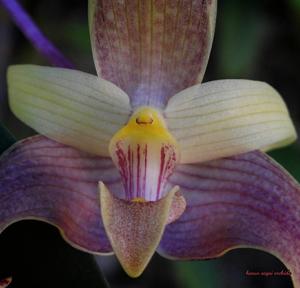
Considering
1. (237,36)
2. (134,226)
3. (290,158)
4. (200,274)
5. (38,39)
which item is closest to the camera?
(134,226)

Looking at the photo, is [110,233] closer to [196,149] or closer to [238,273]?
[196,149]

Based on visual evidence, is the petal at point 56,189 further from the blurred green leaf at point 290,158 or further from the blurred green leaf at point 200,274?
the blurred green leaf at point 200,274

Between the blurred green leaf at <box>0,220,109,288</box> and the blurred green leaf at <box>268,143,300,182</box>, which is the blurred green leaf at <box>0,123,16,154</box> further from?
the blurred green leaf at <box>268,143,300,182</box>

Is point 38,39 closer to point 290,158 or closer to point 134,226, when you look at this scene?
point 134,226

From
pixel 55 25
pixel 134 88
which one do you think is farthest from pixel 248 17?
pixel 134 88

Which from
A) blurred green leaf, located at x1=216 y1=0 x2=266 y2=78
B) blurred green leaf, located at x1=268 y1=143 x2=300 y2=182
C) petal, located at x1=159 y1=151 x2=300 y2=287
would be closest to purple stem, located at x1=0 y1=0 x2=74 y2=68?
petal, located at x1=159 y1=151 x2=300 y2=287

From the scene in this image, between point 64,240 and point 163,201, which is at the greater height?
point 163,201

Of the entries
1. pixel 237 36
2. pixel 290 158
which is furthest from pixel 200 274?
pixel 237 36
